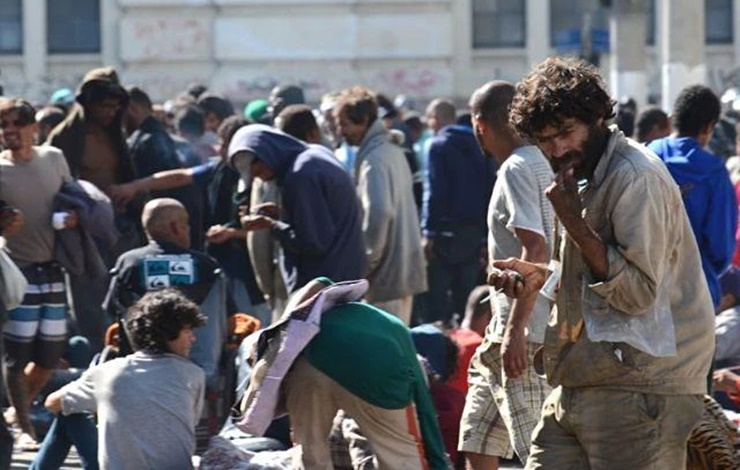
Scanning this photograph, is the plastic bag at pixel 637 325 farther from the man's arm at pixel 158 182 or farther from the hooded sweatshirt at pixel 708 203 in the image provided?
the man's arm at pixel 158 182

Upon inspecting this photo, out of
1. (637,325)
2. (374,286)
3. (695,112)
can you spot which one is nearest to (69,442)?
(374,286)

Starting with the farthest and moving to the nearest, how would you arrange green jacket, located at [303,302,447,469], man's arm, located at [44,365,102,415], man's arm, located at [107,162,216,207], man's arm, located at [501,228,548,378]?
man's arm, located at [107,162,216,207], man's arm, located at [44,365,102,415], green jacket, located at [303,302,447,469], man's arm, located at [501,228,548,378]

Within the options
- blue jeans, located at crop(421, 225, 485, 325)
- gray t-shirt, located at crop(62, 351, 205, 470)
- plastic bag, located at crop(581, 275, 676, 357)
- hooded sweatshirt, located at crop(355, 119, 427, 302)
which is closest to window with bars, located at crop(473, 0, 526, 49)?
Result: blue jeans, located at crop(421, 225, 485, 325)

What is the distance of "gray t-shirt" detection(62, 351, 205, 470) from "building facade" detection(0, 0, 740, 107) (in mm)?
25909

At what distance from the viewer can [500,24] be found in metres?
36.6

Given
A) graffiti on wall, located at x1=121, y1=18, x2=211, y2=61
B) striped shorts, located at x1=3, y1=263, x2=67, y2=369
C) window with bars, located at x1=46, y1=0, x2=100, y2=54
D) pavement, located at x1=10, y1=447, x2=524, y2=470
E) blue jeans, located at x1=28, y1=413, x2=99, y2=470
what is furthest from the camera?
window with bars, located at x1=46, y1=0, x2=100, y2=54

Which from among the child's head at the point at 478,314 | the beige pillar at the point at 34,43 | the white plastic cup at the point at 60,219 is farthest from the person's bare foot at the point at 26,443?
the beige pillar at the point at 34,43

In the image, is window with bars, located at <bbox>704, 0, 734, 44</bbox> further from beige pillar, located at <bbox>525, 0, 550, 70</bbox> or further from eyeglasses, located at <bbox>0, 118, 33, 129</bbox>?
eyeglasses, located at <bbox>0, 118, 33, 129</bbox>

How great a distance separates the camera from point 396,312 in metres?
11.8

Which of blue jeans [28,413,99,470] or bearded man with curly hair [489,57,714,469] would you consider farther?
blue jeans [28,413,99,470]

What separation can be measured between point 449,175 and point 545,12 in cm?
2196

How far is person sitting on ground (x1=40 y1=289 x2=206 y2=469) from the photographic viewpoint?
29.0 feet

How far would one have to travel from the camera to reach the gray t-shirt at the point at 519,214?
7.93 m

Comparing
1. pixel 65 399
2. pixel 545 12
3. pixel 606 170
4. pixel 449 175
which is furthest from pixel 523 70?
pixel 606 170
